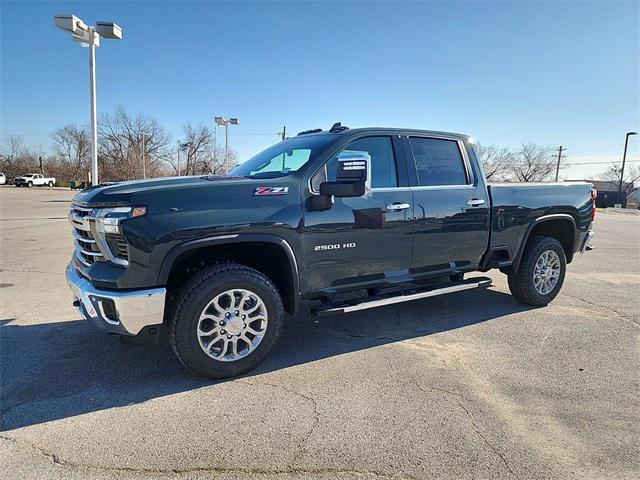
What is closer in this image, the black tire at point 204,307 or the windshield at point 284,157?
the black tire at point 204,307

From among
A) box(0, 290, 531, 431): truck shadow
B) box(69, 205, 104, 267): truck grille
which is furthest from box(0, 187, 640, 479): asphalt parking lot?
box(69, 205, 104, 267): truck grille

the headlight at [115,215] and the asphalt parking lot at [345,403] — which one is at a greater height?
the headlight at [115,215]

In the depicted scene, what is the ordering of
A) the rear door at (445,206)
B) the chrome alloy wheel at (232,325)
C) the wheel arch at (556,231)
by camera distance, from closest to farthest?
the chrome alloy wheel at (232,325) → the rear door at (445,206) → the wheel arch at (556,231)

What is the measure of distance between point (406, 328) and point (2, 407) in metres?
3.55

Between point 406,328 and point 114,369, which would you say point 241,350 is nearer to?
point 114,369

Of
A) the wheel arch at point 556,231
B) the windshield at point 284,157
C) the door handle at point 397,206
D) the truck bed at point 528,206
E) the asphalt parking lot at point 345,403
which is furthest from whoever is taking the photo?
the wheel arch at point 556,231

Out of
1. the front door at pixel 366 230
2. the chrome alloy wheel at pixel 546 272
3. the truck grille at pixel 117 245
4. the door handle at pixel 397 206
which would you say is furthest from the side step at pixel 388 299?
the truck grille at pixel 117 245

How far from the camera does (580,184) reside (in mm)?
5738

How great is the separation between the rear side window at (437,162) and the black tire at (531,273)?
53.5 inches

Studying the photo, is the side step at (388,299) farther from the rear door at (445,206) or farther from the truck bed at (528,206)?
the truck bed at (528,206)

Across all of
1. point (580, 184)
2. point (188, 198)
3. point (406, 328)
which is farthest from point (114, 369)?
point (580, 184)

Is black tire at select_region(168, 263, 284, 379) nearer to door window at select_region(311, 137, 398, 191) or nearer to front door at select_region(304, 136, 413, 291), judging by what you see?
front door at select_region(304, 136, 413, 291)

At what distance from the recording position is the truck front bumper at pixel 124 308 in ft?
9.91

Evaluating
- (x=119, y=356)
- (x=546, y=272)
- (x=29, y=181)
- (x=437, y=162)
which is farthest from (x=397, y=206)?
(x=29, y=181)
